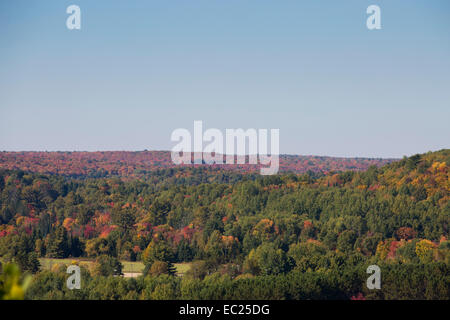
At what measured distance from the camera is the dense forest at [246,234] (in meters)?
47.3

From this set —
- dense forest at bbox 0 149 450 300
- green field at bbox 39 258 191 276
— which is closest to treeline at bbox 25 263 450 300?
dense forest at bbox 0 149 450 300

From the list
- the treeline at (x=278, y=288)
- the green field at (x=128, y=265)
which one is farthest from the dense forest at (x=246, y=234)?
the green field at (x=128, y=265)

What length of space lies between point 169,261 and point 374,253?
32.0 m

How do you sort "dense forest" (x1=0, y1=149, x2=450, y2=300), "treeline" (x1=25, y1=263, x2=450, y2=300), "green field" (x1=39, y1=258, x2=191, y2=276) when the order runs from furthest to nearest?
1. "green field" (x1=39, y1=258, x2=191, y2=276)
2. "dense forest" (x1=0, y1=149, x2=450, y2=300)
3. "treeline" (x1=25, y1=263, x2=450, y2=300)

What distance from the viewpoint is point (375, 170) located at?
120 m

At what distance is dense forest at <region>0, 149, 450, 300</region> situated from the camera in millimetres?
47344

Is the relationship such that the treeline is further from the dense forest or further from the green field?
the green field

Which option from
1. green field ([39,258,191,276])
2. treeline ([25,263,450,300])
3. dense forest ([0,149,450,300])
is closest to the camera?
treeline ([25,263,450,300])

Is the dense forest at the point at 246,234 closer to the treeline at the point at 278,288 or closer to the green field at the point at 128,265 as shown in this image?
the treeline at the point at 278,288

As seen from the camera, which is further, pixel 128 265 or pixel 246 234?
pixel 246 234

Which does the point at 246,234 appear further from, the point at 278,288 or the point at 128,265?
the point at 278,288

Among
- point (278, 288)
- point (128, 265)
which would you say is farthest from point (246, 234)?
point (278, 288)

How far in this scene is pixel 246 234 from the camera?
3622 inches

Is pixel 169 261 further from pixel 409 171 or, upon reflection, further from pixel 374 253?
pixel 409 171
